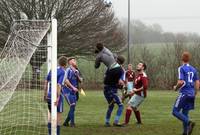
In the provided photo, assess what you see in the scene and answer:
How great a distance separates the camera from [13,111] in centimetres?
1609

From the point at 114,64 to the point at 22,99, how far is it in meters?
2.72

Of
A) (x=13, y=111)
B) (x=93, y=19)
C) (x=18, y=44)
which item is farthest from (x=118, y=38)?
(x=18, y=44)

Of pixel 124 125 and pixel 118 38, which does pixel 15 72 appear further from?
pixel 118 38

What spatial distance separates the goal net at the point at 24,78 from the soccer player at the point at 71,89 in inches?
31.1

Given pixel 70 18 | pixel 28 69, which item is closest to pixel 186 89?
pixel 28 69

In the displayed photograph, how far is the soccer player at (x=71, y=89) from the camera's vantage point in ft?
51.3

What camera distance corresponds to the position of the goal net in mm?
12312

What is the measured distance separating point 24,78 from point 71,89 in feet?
7.67

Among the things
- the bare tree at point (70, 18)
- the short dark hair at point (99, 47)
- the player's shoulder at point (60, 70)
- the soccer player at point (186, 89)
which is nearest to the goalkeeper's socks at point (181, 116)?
the soccer player at point (186, 89)

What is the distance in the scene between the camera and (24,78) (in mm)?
13586

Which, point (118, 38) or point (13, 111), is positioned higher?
point (118, 38)

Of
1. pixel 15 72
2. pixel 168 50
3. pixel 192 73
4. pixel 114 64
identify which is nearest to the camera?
pixel 15 72

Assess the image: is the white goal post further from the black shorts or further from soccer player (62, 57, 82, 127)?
the black shorts

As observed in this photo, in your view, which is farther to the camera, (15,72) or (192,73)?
(192,73)
